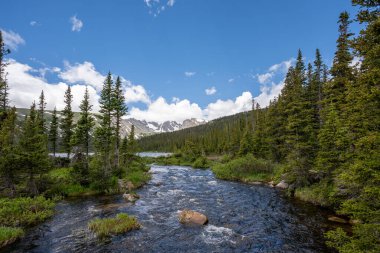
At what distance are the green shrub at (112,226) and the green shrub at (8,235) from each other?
406cm

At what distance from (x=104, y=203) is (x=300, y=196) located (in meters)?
21.6

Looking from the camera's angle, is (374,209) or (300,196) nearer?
(374,209)

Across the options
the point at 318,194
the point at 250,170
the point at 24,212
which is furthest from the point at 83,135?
the point at 318,194

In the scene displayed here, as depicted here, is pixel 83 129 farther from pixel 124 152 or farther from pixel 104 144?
pixel 124 152

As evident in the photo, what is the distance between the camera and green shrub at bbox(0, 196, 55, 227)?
15.0m

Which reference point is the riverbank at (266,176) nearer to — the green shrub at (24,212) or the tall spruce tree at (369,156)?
A: the tall spruce tree at (369,156)

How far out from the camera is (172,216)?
58.6 feet

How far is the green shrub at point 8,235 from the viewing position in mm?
12391

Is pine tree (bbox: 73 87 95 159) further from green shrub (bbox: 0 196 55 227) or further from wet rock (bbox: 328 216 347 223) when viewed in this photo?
wet rock (bbox: 328 216 347 223)

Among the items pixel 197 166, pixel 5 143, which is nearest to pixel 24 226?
pixel 5 143

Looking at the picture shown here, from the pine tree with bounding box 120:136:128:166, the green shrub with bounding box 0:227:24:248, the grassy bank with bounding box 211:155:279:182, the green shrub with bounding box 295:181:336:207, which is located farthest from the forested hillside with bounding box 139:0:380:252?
the pine tree with bounding box 120:136:128:166

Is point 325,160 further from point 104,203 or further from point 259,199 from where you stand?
point 104,203

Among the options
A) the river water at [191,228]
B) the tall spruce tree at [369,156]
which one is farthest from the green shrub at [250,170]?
the tall spruce tree at [369,156]

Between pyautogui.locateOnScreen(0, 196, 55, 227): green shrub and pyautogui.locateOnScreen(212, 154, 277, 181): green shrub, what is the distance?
2847 centimetres
